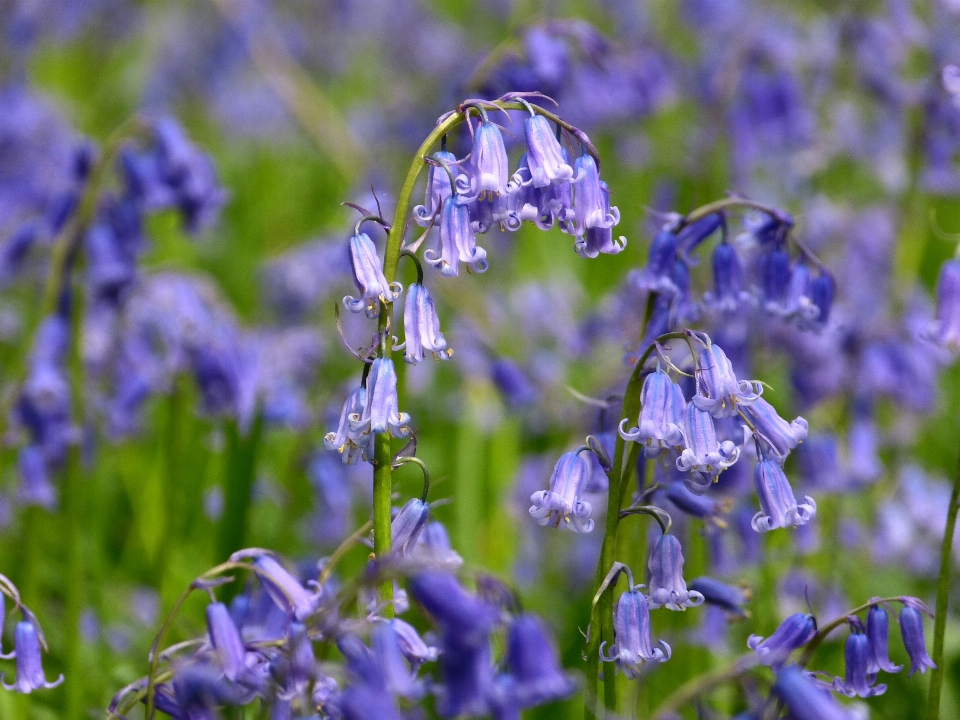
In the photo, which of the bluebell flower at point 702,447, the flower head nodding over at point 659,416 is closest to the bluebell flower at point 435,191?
the flower head nodding over at point 659,416

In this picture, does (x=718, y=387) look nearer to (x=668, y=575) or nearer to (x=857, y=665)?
(x=668, y=575)

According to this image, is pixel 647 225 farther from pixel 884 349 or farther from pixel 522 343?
pixel 884 349

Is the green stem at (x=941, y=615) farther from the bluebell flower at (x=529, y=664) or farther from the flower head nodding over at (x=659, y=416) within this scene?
the bluebell flower at (x=529, y=664)

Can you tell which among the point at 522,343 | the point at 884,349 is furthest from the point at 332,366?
the point at 884,349

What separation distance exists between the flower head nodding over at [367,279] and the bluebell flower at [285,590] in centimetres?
56

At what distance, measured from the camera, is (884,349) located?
4910 millimetres

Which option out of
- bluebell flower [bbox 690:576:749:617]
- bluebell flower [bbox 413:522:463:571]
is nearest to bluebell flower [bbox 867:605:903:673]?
bluebell flower [bbox 690:576:749:617]

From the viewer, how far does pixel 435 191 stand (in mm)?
2467

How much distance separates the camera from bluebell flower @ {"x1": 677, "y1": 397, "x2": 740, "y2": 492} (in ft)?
7.55

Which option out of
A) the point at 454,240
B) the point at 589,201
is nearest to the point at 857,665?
the point at 589,201

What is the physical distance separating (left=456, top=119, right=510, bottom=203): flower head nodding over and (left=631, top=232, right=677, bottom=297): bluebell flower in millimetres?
588

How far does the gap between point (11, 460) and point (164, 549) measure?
1978mm

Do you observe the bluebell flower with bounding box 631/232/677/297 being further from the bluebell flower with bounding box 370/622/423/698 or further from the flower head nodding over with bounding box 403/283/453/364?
the bluebell flower with bounding box 370/622/423/698

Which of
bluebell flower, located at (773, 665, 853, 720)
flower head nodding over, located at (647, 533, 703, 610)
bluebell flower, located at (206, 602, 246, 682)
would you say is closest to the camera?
bluebell flower, located at (773, 665, 853, 720)
